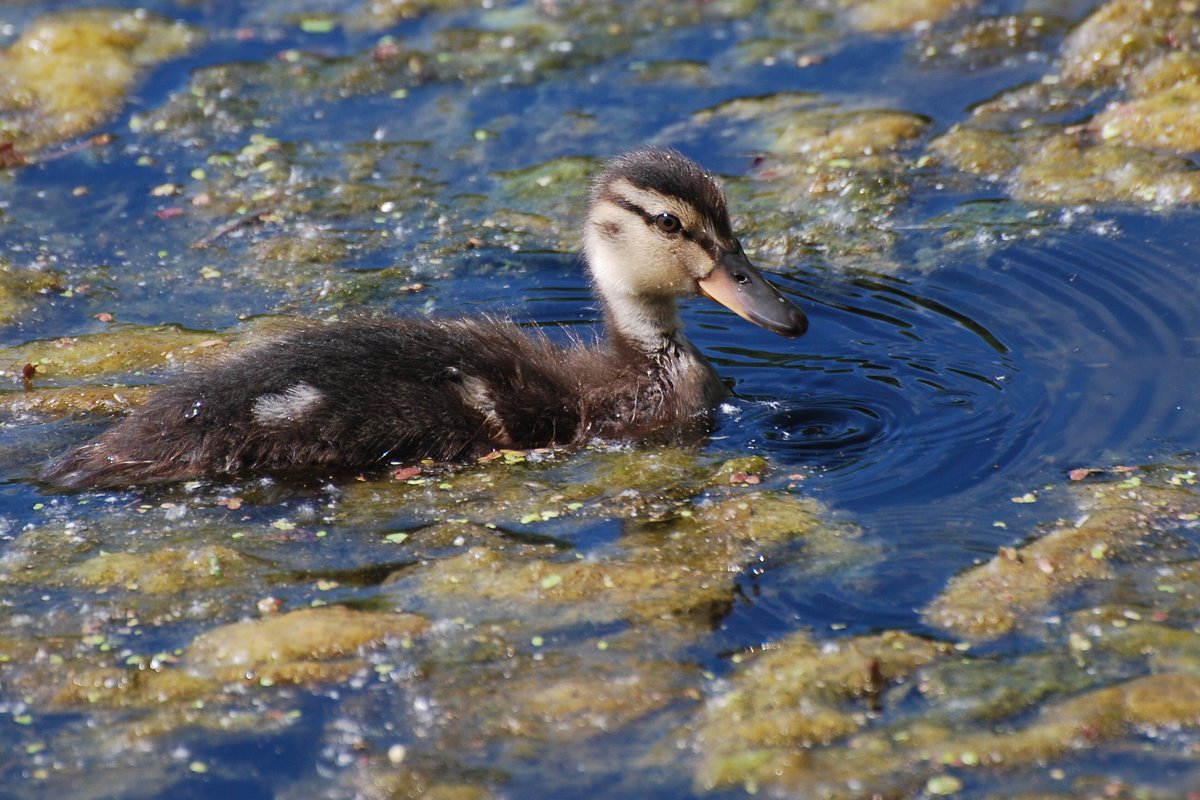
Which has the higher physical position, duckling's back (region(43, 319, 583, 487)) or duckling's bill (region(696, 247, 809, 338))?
duckling's bill (region(696, 247, 809, 338))

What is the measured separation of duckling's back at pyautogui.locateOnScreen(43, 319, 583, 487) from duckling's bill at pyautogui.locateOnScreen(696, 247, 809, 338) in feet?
2.62

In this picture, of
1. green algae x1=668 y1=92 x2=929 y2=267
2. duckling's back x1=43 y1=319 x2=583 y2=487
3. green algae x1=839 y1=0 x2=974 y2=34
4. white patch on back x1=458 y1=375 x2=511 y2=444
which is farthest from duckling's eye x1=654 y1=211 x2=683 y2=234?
green algae x1=839 y1=0 x2=974 y2=34

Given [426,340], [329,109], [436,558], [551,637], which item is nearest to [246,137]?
[329,109]

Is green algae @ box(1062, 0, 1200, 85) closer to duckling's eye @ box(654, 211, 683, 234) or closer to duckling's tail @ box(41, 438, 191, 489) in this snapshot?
duckling's eye @ box(654, 211, 683, 234)

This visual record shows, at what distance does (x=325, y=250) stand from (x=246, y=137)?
1.72m

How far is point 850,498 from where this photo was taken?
5605 millimetres

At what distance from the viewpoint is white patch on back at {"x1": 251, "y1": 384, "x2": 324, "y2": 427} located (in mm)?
5754

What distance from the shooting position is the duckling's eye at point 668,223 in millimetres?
6402

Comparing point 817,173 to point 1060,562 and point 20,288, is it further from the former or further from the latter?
point 20,288

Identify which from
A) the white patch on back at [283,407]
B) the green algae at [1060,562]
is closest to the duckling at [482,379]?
the white patch on back at [283,407]

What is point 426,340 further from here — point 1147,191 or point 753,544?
point 1147,191

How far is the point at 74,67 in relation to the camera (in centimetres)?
996

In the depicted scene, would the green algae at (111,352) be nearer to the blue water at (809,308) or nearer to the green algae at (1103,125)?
the blue water at (809,308)

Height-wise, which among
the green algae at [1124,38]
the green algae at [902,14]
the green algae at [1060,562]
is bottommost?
the green algae at [1060,562]
